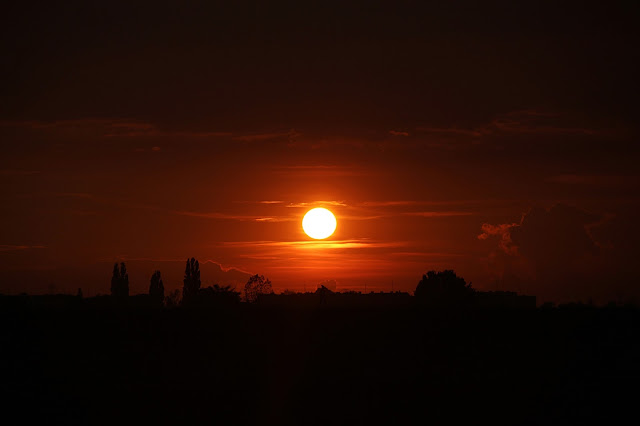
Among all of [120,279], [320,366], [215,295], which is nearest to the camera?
[320,366]

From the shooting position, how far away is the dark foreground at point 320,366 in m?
27.0

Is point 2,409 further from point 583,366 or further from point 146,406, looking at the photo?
point 583,366

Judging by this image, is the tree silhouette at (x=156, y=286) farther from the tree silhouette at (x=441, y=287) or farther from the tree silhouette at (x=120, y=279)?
the tree silhouette at (x=441, y=287)

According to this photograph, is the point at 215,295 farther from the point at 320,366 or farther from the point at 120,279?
the point at 320,366

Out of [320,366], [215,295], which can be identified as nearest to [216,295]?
[215,295]

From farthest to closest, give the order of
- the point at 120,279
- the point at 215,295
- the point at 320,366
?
the point at 120,279
the point at 215,295
the point at 320,366

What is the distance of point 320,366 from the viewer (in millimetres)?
29781

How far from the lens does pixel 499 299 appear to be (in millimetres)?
86875

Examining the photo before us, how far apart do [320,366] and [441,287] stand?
205 feet

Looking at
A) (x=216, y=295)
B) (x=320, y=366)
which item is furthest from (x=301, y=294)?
(x=320, y=366)

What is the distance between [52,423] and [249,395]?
21.3ft

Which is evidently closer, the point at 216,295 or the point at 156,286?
the point at 216,295

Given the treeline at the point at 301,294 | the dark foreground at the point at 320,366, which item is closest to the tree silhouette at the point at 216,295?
the treeline at the point at 301,294

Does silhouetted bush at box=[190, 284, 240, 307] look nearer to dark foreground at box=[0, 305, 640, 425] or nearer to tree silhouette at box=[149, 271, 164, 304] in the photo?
tree silhouette at box=[149, 271, 164, 304]
